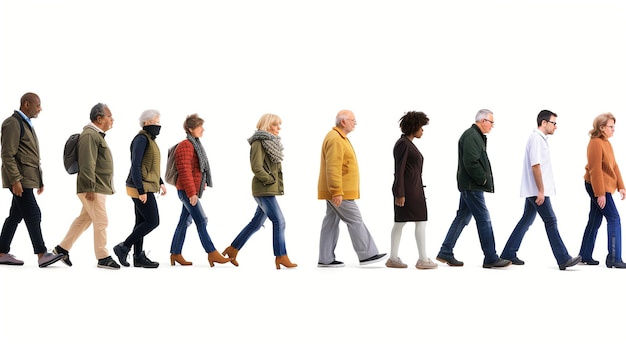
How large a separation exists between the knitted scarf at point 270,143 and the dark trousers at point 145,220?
171cm

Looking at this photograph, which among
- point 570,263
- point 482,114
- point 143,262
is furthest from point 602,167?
point 143,262

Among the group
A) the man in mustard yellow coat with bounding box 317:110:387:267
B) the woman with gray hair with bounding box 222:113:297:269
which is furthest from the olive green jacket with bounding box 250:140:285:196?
the man in mustard yellow coat with bounding box 317:110:387:267

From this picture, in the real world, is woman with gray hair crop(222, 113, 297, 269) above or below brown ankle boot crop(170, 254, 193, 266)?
above

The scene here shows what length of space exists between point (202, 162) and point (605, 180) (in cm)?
599

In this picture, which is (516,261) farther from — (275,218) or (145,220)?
(145,220)

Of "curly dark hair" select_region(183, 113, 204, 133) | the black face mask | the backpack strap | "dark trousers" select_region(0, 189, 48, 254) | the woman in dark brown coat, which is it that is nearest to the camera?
the backpack strap

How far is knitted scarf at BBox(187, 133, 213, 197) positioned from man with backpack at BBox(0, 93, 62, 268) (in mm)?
2182

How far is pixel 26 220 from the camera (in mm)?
12547

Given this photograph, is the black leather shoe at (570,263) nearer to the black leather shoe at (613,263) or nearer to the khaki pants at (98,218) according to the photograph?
the black leather shoe at (613,263)

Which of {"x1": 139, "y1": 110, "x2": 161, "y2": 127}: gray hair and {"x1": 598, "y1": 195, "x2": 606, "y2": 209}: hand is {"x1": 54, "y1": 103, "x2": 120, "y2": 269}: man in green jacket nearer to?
{"x1": 139, "y1": 110, "x2": 161, "y2": 127}: gray hair

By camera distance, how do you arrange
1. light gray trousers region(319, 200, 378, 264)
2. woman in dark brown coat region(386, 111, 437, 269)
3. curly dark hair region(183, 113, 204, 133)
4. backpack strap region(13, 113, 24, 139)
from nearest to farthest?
backpack strap region(13, 113, 24, 139), woman in dark brown coat region(386, 111, 437, 269), light gray trousers region(319, 200, 378, 264), curly dark hair region(183, 113, 204, 133)

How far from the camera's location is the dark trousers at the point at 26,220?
12516 millimetres

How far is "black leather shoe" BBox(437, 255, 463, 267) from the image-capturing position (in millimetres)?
13203

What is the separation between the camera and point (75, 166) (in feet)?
41.4
